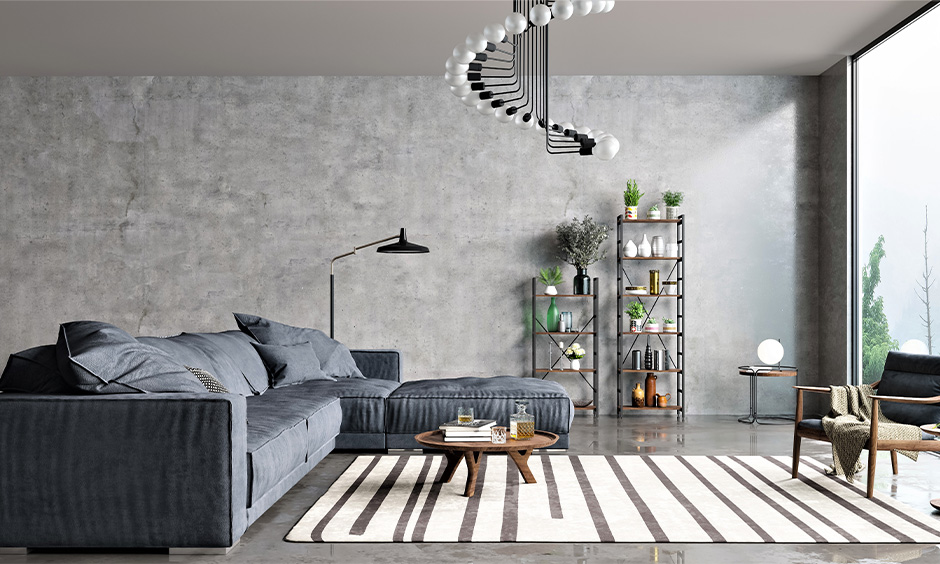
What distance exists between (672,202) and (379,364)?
3.13m

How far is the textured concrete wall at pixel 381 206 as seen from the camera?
26.4 feet

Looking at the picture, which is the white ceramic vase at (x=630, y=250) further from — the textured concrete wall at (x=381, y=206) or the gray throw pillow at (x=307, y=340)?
the gray throw pillow at (x=307, y=340)

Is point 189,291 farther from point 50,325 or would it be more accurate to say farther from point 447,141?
point 447,141

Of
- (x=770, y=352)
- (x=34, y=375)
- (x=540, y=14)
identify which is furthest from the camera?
(x=770, y=352)

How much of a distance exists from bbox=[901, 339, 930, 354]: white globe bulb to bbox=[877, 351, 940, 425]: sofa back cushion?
1.11 metres

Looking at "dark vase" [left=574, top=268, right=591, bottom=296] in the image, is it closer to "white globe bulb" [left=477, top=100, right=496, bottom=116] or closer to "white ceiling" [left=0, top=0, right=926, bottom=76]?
"white ceiling" [left=0, top=0, right=926, bottom=76]

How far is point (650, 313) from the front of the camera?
809 centimetres

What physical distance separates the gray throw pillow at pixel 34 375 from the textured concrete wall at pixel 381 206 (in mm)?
4452

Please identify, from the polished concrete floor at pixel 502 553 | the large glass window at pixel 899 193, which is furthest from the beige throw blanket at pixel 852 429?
the large glass window at pixel 899 193

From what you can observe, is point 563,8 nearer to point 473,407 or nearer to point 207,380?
point 207,380

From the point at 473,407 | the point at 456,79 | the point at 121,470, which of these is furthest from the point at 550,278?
the point at 121,470

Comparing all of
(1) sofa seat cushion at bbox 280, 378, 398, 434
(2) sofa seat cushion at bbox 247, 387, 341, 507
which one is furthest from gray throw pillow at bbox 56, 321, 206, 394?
(1) sofa seat cushion at bbox 280, 378, 398, 434

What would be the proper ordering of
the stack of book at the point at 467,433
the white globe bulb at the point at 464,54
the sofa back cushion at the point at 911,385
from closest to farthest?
the white globe bulb at the point at 464,54 → the stack of book at the point at 467,433 → the sofa back cushion at the point at 911,385

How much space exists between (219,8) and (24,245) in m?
3.44
